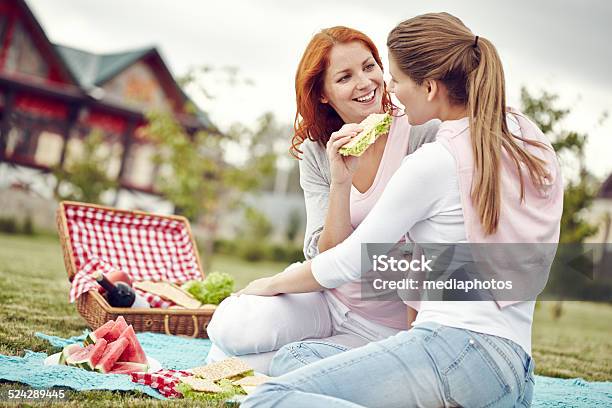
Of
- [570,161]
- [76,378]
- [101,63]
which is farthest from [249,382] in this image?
[101,63]

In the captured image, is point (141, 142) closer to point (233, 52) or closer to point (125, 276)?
point (233, 52)

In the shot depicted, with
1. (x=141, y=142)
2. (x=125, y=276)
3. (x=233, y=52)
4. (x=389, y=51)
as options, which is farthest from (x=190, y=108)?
(x=233, y=52)

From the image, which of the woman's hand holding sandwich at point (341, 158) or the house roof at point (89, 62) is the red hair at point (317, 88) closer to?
the woman's hand holding sandwich at point (341, 158)

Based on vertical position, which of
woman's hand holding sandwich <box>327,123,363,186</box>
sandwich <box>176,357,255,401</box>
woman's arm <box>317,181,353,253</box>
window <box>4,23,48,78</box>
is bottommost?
sandwich <box>176,357,255,401</box>

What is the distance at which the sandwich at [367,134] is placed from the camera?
3.15 m

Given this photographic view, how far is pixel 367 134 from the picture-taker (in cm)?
321

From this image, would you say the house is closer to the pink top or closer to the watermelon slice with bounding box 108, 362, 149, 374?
the watermelon slice with bounding box 108, 362, 149, 374

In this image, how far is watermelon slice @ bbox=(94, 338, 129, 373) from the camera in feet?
12.0

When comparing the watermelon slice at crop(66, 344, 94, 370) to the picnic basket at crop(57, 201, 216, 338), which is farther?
the picnic basket at crop(57, 201, 216, 338)

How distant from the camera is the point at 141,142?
81.1ft

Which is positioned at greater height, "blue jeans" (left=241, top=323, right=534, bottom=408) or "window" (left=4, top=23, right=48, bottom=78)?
"window" (left=4, top=23, right=48, bottom=78)

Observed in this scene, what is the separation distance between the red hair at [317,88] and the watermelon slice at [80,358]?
1405mm

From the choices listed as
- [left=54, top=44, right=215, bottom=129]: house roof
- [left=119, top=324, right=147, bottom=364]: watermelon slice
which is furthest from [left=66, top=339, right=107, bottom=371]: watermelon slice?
[left=54, top=44, right=215, bottom=129]: house roof

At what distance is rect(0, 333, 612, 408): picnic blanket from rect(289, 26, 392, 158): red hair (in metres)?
1.35
